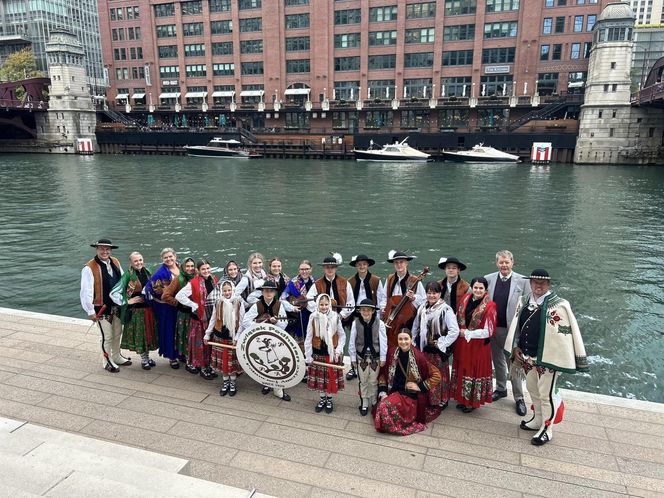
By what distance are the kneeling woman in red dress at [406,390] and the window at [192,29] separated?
84924 millimetres

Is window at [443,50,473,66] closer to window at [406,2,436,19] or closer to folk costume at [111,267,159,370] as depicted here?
window at [406,2,436,19]

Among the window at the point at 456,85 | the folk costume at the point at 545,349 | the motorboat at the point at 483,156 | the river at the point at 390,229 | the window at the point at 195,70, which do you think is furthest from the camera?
the window at the point at 195,70

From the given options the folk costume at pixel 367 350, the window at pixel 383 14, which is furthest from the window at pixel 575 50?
the folk costume at pixel 367 350

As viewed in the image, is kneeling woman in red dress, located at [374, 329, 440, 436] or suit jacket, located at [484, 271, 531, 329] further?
suit jacket, located at [484, 271, 531, 329]

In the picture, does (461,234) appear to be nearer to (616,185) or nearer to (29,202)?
(616,185)

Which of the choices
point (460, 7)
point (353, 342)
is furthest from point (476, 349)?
point (460, 7)

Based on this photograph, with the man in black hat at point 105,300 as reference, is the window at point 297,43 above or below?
above

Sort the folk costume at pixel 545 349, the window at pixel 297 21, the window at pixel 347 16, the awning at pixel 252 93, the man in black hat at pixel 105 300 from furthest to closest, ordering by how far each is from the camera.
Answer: the awning at pixel 252 93, the window at pixel 297 21, the window at pixel 347 16, the man in black hat at pixel 105 300, the folk costume at pixel 545 349

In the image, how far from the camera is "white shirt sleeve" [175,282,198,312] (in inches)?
282

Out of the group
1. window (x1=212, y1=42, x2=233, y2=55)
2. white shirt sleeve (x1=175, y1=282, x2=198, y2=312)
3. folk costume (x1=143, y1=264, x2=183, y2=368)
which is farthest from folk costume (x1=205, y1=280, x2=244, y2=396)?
window (x1=212, y1=42, x2=233, y2=55)

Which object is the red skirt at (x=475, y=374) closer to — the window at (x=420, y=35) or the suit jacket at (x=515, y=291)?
the suit jacket at (x=515, y=291)

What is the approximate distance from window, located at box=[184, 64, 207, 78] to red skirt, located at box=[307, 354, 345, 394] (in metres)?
82.3

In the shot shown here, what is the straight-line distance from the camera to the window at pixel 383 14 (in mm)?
70625

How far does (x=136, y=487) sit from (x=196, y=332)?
3.76 metres
